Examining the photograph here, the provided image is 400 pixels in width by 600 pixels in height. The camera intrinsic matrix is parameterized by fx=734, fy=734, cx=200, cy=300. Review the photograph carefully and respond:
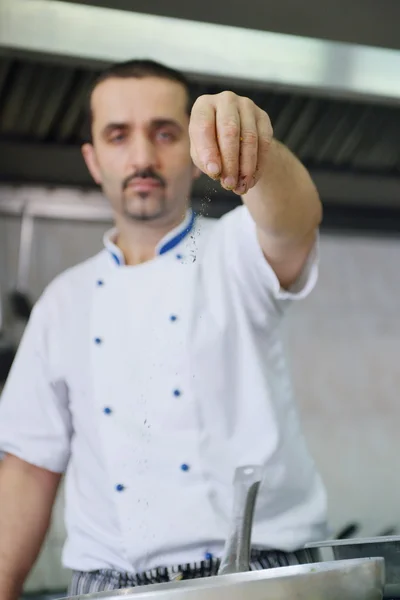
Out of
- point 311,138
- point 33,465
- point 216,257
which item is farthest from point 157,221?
point 311,138

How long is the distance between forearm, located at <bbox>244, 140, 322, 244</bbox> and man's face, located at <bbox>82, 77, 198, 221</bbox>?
191 millimetres

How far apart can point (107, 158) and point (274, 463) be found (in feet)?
1.27

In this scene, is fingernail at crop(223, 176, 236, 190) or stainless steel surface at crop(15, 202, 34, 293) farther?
stainless steel surface at crop(15, 202, 34, 293)

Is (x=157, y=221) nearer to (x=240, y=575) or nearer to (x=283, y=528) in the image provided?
(x=283, y=528)

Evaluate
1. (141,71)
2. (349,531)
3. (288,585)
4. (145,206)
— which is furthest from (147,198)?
(349,531)

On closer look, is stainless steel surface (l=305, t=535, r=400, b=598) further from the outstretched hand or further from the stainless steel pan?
the outstretched hand

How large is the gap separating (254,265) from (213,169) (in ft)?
0.97

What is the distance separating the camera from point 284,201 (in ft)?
1.78

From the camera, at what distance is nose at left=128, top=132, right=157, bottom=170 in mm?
756

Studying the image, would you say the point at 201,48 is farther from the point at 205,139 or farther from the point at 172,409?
the point at 205,139

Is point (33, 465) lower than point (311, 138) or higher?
lower

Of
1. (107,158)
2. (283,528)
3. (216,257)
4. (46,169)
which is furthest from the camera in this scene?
(46,169)

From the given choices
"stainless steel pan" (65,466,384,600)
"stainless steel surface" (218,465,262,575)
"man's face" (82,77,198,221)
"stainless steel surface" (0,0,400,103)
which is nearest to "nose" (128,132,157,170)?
"man's face" (82,77,198,221)

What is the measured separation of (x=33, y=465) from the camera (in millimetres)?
667
